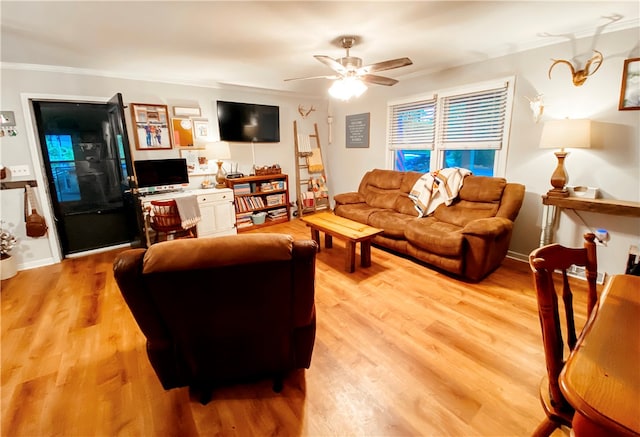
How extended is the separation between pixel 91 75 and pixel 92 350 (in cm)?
326

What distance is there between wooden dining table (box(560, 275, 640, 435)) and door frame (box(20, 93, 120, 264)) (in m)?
4.73

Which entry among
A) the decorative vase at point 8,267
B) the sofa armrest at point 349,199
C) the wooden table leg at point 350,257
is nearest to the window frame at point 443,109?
the sofa armrest at point 349,199

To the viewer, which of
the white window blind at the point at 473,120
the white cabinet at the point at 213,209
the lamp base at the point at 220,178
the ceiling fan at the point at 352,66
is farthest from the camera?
the lamp base at the point at 220,178

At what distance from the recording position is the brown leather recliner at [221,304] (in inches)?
46.3

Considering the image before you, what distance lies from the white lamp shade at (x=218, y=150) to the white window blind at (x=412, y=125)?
8.55ft

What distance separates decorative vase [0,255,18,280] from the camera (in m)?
3.03

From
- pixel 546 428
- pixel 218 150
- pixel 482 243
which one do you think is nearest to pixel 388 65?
pixel 482 243

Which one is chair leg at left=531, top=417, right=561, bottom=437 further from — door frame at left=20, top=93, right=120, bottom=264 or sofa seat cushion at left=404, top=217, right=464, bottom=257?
door frame at left=20, top=93, right=120, bottom=264

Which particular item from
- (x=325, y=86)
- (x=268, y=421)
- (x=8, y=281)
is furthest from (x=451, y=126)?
(x=8, y=281)

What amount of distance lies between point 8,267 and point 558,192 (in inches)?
228

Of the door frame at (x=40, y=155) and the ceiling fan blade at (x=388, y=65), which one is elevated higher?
the ceiling fan blade at (x=388, y=65)

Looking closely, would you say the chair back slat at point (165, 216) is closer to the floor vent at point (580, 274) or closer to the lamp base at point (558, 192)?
A: the lamp base at point (558, 192)

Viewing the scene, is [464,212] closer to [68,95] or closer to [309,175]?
[309,175]

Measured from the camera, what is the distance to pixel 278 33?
8.16 feet
